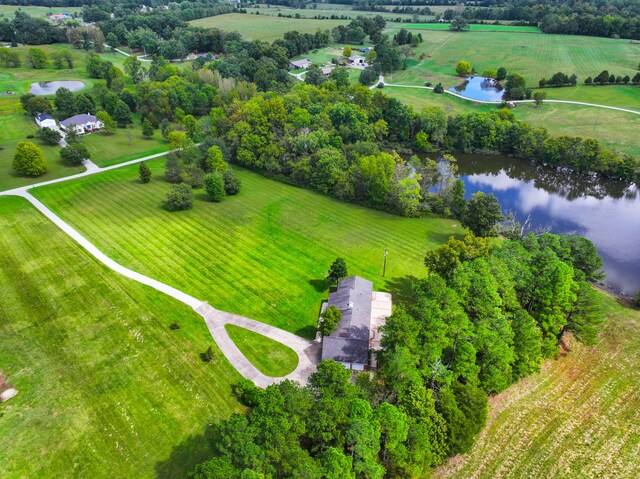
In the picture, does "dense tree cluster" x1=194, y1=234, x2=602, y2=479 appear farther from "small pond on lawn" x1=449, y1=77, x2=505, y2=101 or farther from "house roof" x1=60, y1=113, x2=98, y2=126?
"house roof" x1=60, y1=113, x2=98, y2=126

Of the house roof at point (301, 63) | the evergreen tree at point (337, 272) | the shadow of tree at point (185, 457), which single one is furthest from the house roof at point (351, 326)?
the house roof at point (301, 63)

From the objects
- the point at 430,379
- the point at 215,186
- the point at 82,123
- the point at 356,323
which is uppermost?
the point at 430,379

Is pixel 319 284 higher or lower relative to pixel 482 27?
lower

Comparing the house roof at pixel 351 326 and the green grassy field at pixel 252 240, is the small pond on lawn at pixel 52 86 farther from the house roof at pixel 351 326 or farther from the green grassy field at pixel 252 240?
the house roof at pixel 351 326

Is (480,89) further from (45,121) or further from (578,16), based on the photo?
(45,121)

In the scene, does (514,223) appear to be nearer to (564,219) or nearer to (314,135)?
(564,219)

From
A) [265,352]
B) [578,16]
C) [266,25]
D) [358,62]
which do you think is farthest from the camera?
[266,25]

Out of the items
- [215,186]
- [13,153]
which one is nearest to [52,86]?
[13,153]

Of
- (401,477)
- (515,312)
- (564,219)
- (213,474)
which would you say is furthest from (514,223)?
(213,474)
